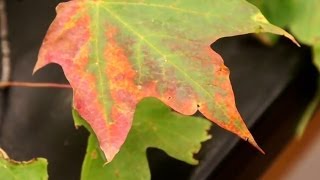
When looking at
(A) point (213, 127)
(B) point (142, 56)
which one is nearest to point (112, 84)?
(B) point (142, 56)

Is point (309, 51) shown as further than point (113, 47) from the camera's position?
Yes

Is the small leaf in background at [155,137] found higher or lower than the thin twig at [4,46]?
higher

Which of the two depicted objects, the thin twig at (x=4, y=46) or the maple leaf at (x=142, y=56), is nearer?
the maple leaf at (x=142, y=56)

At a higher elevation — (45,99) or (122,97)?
(122,97)

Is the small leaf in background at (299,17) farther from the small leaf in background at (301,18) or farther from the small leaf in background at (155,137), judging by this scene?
the small leaf in background at (155,137)

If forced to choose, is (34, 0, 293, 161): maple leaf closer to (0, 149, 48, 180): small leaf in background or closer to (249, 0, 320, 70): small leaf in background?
(0, 149, 48, 180): small leaf in background

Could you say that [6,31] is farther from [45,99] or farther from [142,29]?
[142,29]

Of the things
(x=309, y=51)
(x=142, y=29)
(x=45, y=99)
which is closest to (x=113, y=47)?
(x=142, y=29)

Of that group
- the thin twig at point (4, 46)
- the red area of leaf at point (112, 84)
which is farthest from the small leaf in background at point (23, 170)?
the thin twig at point (4, 46)
